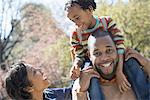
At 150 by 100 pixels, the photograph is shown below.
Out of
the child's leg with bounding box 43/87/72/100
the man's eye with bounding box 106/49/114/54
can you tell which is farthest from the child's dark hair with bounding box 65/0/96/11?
the child's leg with bounding box 43/87/72/100

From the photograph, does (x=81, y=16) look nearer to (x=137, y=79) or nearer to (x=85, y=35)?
(x=85, y=35)

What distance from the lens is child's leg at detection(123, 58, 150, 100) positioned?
8.75 ft

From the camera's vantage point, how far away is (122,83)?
2.68 m

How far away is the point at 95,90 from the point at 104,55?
0.22 m

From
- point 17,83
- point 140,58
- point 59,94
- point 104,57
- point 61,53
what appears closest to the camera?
point 104,57

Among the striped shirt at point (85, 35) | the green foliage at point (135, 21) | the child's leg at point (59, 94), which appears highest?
the green foliage at point (135, 21)

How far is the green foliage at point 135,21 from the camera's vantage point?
1664cm

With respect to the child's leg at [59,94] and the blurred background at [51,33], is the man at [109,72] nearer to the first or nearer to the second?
the child's leg at [59,94]

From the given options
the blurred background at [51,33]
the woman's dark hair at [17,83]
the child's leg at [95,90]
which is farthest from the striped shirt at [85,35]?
the blurred background at [51,33]

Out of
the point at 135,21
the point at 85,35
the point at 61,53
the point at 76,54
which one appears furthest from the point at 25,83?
the point at 61,53

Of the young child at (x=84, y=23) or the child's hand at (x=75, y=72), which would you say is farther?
the young child at (x=84, y=23)

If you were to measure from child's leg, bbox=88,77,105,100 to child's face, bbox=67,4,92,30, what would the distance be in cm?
40

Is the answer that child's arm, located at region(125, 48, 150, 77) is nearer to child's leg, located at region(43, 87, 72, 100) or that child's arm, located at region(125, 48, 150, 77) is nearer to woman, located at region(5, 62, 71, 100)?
woman, located at region(5, 62, 71, 100)

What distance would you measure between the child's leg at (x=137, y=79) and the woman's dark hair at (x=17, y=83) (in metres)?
0.72
